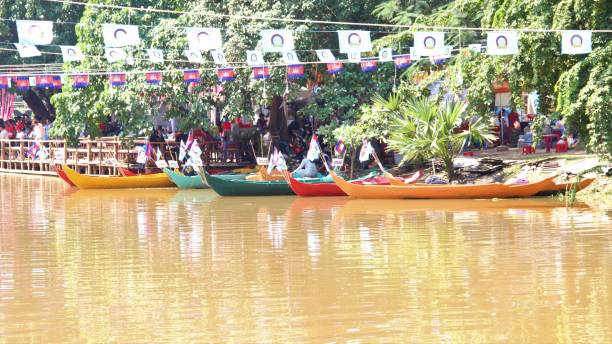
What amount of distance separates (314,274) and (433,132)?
35.1 feet

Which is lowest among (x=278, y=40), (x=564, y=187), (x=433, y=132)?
(x=564, y=187)

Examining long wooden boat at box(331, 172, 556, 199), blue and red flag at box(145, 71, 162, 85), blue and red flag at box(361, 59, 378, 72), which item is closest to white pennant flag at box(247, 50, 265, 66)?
blue and red flag at box(361, 59, 378, 72)

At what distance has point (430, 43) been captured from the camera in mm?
21391

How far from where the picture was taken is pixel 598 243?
15.6m

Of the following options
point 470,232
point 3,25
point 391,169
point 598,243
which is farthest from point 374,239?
point 3,25

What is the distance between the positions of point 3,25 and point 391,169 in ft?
49.7

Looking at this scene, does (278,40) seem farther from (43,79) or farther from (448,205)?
(43,79)

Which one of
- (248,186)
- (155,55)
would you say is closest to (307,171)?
(248,186)

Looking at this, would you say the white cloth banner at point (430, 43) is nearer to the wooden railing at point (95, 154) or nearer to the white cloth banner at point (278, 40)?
the white cloth banner at point (278, 40)

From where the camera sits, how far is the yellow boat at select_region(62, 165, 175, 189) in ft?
92.6

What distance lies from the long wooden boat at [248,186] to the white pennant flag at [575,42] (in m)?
8.22

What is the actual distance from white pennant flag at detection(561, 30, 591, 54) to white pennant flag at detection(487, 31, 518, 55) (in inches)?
43.6

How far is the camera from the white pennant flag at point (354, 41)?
2180 centimetres

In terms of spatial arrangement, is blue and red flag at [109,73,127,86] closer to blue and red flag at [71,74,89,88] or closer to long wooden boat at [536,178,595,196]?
blue and red flag at [71,74,89,88]
